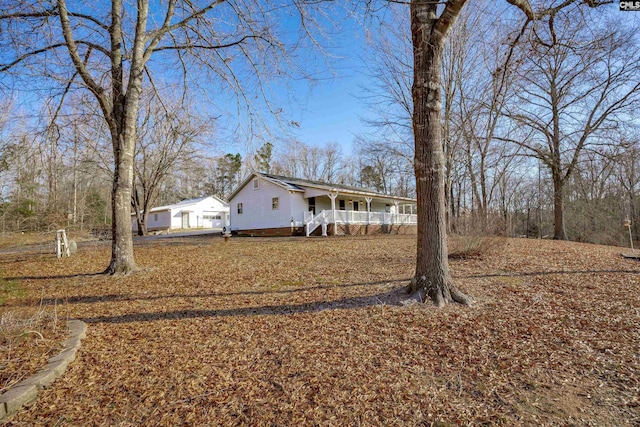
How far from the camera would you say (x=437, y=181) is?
A: 416 cm

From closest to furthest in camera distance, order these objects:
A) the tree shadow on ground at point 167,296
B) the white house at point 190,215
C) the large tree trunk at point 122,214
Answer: the tree shadow on ground at point 167,296, the large tree trunk at point 122,214, the white house at point 190,215

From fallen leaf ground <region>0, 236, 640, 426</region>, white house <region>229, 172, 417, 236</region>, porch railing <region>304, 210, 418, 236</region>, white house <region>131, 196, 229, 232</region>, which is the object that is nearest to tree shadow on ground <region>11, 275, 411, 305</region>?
fallen leaf ground <region>0, 236, 640, 426</region>

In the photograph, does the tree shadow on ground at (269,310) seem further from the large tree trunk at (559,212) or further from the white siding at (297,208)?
the large tree trunk at (559,212)

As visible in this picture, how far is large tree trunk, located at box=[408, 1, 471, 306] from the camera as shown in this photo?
4145 millimetres

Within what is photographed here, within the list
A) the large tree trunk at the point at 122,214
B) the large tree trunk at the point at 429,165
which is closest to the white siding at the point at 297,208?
the large tree trunk at the point at 122,214

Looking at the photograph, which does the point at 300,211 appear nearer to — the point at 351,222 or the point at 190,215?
the point at 351,222

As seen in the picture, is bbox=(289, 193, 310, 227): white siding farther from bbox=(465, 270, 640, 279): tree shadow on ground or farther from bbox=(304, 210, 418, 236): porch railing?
bbox=(465, 270, 640, 279): tree shadow on ground

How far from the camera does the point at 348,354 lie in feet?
9.46

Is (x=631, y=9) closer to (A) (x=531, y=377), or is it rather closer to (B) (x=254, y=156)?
(A) (x=531, y=377)

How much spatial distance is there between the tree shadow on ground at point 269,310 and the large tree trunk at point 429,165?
15.6 inches

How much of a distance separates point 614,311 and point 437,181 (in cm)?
264

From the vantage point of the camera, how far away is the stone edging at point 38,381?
215cm

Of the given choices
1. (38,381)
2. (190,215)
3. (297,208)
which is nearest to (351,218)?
(297,208)

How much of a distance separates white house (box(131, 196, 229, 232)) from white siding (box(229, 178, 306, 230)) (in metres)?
12.6
